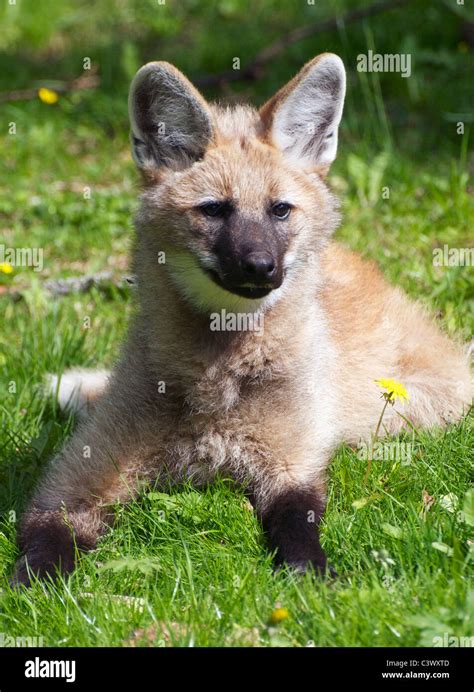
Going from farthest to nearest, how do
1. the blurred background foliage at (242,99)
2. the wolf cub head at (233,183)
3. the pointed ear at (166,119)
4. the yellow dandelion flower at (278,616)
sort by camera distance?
the blurred background foliage at (242,99)
the pointed ear at (166,119)
the wolf cub head at (233,183)
the yellow dandelion flower at (278,616)

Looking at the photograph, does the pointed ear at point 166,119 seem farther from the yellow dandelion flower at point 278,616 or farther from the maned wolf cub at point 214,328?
the yellow dandelion flower at point 278,616

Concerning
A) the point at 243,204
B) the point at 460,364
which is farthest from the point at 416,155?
the point at 243,204

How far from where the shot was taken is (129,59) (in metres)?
7.91

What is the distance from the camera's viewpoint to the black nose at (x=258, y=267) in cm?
338

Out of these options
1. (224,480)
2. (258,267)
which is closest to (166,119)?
(258,267)

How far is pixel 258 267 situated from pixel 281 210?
41 cm

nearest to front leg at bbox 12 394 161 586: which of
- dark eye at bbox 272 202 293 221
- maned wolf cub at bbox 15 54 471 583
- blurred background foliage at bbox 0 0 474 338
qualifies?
maned wolf cub at bbox 15 54 471 583

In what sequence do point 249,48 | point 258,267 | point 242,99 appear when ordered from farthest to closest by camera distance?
point 249,48
point 242,99
point 258,267

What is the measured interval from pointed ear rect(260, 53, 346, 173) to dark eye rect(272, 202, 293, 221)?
0.29 m

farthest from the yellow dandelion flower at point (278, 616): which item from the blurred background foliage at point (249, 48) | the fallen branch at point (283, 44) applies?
the fallen branch at point (283, 44)

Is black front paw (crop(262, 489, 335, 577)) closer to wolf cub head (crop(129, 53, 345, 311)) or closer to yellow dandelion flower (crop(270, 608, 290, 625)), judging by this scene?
yellow dandelion flower (crop(270, 608, 290, 625))

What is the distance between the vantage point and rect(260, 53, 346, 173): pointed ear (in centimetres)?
378

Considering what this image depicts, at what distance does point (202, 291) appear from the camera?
3688 mm

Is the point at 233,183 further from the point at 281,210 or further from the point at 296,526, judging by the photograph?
the point at 296,526
